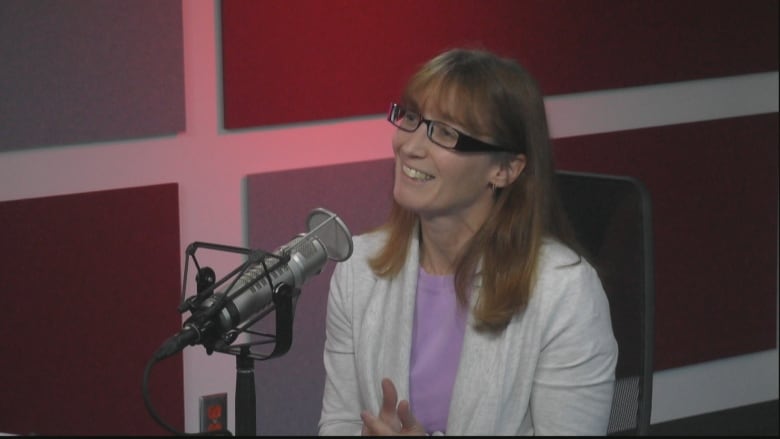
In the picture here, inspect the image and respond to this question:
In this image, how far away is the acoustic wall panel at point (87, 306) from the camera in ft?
10.2

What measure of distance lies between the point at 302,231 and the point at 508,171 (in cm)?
110

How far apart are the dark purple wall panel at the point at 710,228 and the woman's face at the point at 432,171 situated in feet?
5.33

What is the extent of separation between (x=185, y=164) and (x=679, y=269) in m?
1.71

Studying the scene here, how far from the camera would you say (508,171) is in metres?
2.42

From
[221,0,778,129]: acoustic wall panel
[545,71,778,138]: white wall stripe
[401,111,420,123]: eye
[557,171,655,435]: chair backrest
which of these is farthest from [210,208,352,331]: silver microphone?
[545,71,778,138]: white wall stripe

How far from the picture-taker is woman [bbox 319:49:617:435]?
2297mm

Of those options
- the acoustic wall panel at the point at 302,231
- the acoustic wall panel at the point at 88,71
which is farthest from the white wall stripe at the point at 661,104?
the acoustic wall panel at the point at 88,71

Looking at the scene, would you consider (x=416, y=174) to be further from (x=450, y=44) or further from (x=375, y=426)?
(x=450, y=44)

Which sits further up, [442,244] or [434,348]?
[442,244]

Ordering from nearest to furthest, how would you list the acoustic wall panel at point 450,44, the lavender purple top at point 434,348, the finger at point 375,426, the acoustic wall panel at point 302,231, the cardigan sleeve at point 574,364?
the finger at point 375,426 < the cardigan sleeve at point 574,364 < the lavender purple top at point 434,348 < the acoustic wall panel at point 450,44 < the acoustic wall panel at point 302,231

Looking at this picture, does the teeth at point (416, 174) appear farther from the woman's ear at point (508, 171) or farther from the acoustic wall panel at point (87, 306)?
the acoustic wall panel at point (87, 306)

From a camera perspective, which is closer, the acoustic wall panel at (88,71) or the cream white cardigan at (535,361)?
the cream white cardigan at (535,361)

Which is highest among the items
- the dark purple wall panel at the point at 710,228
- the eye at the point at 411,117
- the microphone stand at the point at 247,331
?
the eye at the point at 411,117

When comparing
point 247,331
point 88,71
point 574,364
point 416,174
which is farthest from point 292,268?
point 88,71
